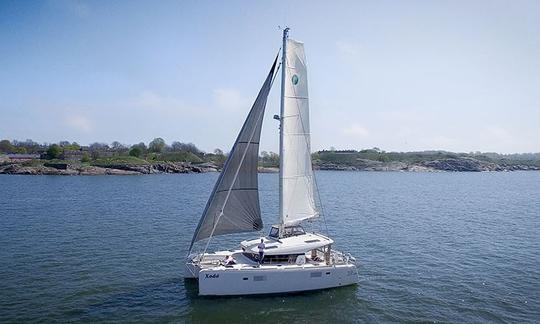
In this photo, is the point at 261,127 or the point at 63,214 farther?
the point at 63,214

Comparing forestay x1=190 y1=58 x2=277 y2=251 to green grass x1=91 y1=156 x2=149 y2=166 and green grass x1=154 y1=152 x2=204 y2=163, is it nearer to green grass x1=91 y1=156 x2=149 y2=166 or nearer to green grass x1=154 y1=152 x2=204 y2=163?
green grass x1=91 y1=156 x2=149 y2=166

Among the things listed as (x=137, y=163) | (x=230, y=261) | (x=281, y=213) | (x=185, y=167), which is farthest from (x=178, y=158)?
(x=230, y=261)

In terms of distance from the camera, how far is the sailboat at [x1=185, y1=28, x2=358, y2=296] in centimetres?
2120

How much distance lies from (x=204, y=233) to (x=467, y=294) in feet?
49.2

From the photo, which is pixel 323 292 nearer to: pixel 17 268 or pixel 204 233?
pixel 204 233

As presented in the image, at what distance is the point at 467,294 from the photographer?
22312 mm

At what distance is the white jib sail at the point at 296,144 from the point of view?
2208 centimetres

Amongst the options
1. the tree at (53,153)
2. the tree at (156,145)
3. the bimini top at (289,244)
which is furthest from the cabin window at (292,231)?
the tree at (156,145)

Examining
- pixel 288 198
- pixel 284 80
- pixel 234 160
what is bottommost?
pixel 288 198

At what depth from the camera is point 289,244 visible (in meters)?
22.0

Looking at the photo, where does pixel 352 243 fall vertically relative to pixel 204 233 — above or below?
below

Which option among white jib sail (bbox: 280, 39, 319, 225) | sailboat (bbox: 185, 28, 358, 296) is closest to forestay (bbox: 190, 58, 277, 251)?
sailboat (bbox: 185, 28, 358, 296)

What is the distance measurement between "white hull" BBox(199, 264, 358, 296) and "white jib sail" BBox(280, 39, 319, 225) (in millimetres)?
3125

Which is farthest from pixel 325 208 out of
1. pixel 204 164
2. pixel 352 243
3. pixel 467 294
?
pixel 204 164
